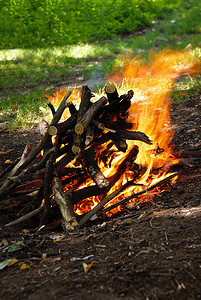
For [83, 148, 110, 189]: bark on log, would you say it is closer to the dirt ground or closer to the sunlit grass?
the dirt ground

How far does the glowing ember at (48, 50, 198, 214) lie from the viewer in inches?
126

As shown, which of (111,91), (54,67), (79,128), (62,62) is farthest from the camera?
(62,62)

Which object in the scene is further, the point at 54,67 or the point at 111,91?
the point at 54,67

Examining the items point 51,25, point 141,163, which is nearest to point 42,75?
point 51,25

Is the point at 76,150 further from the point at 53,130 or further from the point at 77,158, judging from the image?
the point at 53,130

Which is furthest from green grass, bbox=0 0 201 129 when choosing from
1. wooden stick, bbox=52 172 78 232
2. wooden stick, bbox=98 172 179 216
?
wooden stick, bbox=98 172 179 216

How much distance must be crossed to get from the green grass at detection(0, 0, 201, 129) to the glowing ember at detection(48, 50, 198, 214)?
341 mm

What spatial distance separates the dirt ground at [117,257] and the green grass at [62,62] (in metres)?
2.81

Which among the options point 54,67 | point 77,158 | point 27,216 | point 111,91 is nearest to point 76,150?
point 77,158

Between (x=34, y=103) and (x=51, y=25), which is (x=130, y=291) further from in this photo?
(x=51, y=25)

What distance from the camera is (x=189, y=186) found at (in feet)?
10.2

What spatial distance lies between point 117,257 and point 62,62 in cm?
705

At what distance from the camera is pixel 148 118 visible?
14.6ft

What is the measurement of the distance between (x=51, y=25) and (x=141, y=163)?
8727 mm
